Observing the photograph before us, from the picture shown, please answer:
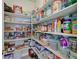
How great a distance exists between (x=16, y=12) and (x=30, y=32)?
3.25ft

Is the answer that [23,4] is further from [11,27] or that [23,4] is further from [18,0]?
[11,27]

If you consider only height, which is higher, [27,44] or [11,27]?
[11,27]

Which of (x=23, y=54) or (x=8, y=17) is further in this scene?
(x=23, y=54)

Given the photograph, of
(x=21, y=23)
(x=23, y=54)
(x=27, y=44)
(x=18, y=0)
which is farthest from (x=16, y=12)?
(x=23, y=54)

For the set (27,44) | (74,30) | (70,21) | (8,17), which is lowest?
(27,44)

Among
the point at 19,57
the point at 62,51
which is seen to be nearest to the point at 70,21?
the point at 62,51

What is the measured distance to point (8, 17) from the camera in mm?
3031

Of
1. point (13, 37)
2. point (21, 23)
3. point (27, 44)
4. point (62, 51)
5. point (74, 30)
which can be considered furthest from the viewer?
point (27, 44)

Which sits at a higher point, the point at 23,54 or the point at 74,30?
the point at 74,30

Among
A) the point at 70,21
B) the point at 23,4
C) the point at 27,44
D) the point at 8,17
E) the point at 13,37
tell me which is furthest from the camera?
the point at 23,4

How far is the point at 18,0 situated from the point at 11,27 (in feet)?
4.46

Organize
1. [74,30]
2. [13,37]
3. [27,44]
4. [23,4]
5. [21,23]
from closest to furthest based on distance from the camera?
[74,30]
[13,37]
[21,23]
[27,44]
[23,4]

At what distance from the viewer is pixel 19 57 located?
12.5 feet

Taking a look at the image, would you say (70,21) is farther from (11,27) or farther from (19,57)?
(19,57)
